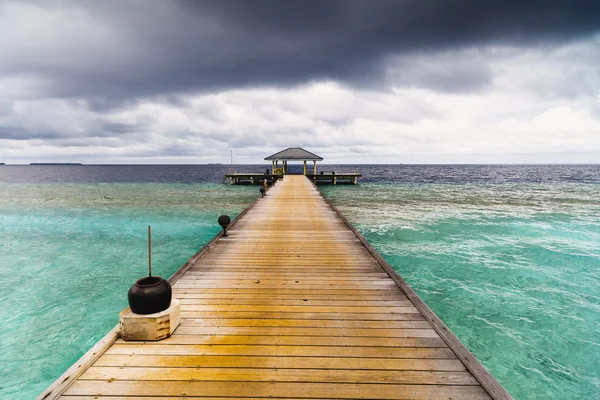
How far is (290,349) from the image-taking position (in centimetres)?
367

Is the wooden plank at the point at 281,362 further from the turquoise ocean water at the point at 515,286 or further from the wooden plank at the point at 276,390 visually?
the turquoise ocean water at the point at 515,286

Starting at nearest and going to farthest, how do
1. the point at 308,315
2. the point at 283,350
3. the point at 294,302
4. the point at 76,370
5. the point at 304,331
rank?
the point at 76,370 → the point at 283,350 → the point at 304,331 → the point at 308,315 → the point at 294,302

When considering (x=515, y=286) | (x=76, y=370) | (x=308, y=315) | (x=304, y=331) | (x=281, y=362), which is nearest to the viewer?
(x=76, y=370)

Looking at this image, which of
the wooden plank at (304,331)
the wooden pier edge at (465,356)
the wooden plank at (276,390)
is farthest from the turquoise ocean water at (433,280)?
the wooden plank at (276,390)

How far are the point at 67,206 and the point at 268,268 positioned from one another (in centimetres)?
2835

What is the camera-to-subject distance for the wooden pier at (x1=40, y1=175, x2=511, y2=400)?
3.04 meters

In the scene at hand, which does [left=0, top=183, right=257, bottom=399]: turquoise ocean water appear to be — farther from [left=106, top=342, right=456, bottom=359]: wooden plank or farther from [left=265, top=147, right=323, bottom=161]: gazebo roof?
[left=265, top=147, right=323, bottom=161]: gazebo roof

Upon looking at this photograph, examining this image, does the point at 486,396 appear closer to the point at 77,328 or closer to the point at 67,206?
the point at 77,328

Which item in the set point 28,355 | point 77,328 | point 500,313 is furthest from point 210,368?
point 500,313

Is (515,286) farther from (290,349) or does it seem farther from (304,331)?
(290,349)

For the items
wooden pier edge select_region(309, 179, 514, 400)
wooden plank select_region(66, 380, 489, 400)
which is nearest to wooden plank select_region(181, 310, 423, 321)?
wooden pier edge select_region(309, 179, 514, 400)

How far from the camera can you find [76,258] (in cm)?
1259

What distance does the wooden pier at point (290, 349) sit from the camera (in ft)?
9.96

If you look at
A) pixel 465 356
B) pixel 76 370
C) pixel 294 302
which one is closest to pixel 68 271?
pixel 76 370
